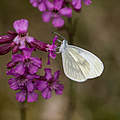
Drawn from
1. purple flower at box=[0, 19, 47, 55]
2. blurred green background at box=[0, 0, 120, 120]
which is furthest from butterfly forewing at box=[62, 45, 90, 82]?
blurred green background at box=[0, 0, 120, 120]

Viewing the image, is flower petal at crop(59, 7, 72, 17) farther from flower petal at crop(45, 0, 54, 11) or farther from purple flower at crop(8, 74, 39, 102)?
purple flower at crop(8, 74, 39, 102)

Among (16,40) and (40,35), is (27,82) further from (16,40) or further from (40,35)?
(40,35)

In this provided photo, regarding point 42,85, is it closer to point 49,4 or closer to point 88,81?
point 49,4

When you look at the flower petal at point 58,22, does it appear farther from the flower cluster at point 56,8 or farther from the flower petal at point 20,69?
the flower petal at point 20,69

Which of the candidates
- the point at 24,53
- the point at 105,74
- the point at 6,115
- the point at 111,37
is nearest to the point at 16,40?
the point at 24,53

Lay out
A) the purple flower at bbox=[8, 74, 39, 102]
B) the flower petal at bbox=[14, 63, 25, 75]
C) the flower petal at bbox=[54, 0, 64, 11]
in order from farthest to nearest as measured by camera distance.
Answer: the flower petal at bbox=[54, 0, 64, 11] < the purple flower at bbox=[8, 74, 39, 102] < the flower petal at bbox=[14, 63, 25, 75]

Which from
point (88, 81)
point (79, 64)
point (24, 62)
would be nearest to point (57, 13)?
point (79, 64)

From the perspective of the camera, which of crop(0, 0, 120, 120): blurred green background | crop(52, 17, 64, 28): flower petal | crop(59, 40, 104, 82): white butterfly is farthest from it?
crop(0, 0, 120, 120): blurred green background

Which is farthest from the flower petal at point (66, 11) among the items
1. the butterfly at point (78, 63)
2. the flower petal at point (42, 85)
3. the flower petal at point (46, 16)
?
the flower petal at point (42, 85)
